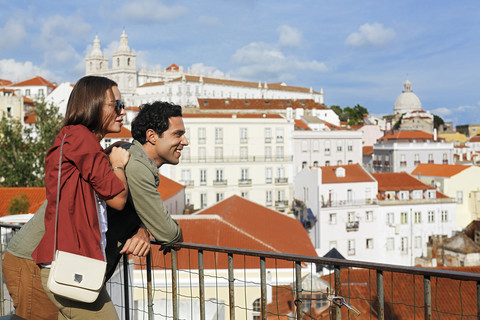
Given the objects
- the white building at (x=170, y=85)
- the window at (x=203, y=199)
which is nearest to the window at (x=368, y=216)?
the window at (x=203, y=199)

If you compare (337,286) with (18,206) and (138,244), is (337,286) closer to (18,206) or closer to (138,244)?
(138,244)

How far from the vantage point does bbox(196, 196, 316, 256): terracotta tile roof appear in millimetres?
17203

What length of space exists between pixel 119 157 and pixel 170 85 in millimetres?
95013

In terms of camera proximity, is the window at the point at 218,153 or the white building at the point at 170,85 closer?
the window at the point at 218,153

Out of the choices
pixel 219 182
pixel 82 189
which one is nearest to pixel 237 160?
pixel 219 182

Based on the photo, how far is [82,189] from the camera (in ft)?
8.39

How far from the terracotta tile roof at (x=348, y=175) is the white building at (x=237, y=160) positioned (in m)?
6.85

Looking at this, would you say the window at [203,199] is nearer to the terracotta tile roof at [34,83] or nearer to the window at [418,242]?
the window at [418,242]

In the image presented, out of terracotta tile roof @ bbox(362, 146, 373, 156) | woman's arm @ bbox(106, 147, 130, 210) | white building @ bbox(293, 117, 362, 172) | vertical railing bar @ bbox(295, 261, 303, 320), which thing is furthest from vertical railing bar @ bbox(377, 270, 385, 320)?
terracotta tile roof @ bbox(362, 146, 373, 156)

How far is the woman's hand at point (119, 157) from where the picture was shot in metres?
2.81

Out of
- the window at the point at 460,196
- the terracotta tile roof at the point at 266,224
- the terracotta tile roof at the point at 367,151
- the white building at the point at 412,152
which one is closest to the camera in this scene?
the terracotta tile roof at the point at 266,224

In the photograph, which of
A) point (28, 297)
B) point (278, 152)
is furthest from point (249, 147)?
point (28, 297)

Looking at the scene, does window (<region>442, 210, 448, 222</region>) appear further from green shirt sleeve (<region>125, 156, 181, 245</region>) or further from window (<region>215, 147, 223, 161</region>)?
green shirt sleeve (<region>125, 156, 181, 245</region>)

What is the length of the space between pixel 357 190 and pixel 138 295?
25.6m
